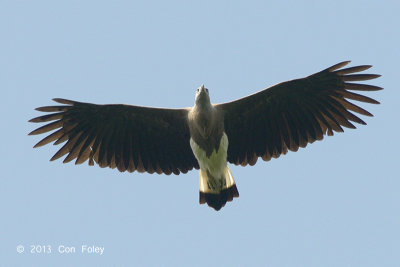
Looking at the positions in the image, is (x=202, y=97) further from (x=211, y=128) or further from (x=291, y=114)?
(x=291, y=114)

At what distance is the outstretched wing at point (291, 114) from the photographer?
1964 centimetres

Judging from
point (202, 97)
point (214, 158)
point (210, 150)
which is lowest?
point (214, 158)

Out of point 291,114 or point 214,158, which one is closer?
point 214,158

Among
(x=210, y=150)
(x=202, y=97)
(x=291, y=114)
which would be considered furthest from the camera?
(x=291, y=114)

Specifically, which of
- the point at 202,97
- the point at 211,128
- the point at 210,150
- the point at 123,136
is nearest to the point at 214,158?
the point at 210,150

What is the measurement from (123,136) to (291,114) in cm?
297

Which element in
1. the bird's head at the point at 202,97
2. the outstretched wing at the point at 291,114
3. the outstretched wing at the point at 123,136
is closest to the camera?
the bird's head at the point at 202,97

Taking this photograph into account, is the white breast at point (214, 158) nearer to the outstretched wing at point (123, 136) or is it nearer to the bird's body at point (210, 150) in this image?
the bird's body at point (210, 150)

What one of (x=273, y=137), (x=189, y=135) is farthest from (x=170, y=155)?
(x=273, y=137)

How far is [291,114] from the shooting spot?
20.1 metres

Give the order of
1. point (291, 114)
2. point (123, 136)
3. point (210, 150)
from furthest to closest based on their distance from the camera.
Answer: point (123, 136) < point (291, 114) < point (210, 150)

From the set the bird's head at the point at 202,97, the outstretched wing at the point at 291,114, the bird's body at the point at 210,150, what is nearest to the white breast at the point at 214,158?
the bird's body at the point at 210,150

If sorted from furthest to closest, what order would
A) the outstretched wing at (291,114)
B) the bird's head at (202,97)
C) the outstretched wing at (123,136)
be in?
the outstretched wing at (123,136), the outstretched wing at (291,114), the bird's head at (202,97)

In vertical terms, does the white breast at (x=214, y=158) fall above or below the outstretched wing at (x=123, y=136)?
below
